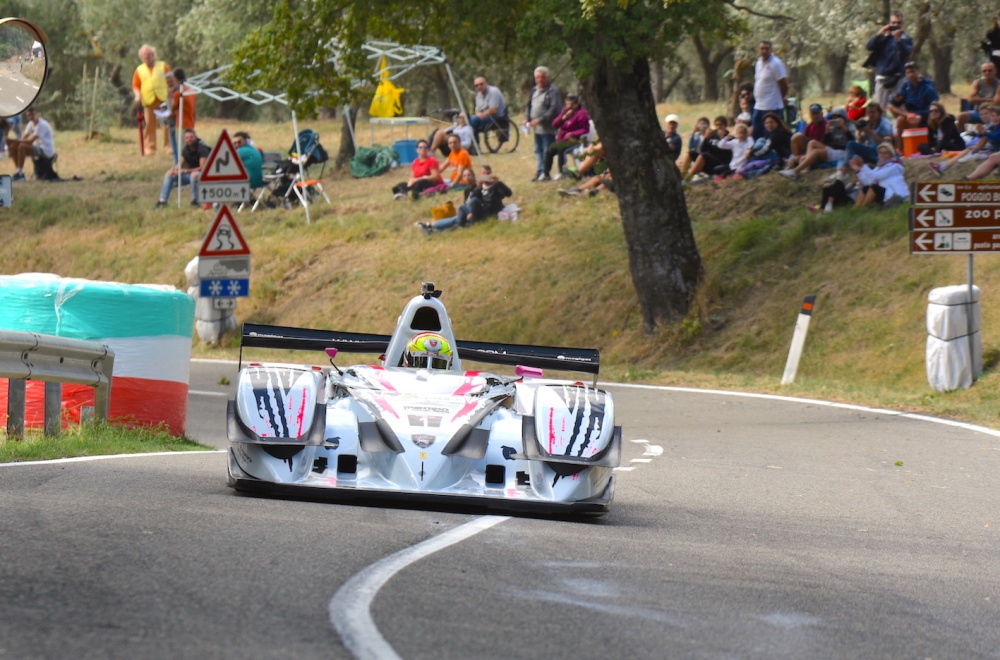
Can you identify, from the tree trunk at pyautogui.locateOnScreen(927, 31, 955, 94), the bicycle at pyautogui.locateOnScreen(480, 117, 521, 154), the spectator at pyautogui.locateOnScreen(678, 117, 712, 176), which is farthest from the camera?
the tree trunk at pyautogui.locateOnScreen(927, 31, 955, 94)

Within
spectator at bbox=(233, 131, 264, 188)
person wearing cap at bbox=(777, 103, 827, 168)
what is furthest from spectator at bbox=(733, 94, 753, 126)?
spectator at bbox=(233, 131, 264, 188)

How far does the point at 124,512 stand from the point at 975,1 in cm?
3276

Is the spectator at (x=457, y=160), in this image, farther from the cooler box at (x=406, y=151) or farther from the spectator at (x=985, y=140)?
the spectator at (x=985, y=140)

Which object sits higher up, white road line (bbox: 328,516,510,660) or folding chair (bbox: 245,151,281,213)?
folding chair (bbox: 245,151,281,213)

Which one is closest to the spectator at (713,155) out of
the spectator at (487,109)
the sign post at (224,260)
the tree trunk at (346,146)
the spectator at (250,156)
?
the spectator at (487,109)

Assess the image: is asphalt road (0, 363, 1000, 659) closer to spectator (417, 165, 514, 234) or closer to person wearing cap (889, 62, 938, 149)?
person wearing cap (889, 62, 938, 149)

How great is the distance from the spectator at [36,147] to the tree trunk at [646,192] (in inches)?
783

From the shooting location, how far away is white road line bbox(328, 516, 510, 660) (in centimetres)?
463

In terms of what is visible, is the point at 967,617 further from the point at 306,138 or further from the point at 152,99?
the point at 152,99

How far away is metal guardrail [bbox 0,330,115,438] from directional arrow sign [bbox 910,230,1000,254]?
9.62m

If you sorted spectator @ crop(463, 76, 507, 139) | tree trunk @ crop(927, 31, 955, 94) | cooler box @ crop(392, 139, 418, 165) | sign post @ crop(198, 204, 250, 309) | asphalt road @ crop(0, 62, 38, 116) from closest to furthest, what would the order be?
asphalt road @ crop(0, 62, 38, 116) < sign post @ crop(198, 204, 250, 309) < spectator @ crop(463, 76, 507, 139) < cooler box @ crop(392, 139, 418, 165) < tree trunk @ crop(927, 31, 955, 94)

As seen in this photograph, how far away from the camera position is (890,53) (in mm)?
24766

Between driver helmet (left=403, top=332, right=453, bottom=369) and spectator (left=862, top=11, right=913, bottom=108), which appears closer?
driver helmet (left=403, top=332, right=453, bottom=369)

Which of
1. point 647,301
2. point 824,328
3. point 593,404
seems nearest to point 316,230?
point 647,301
